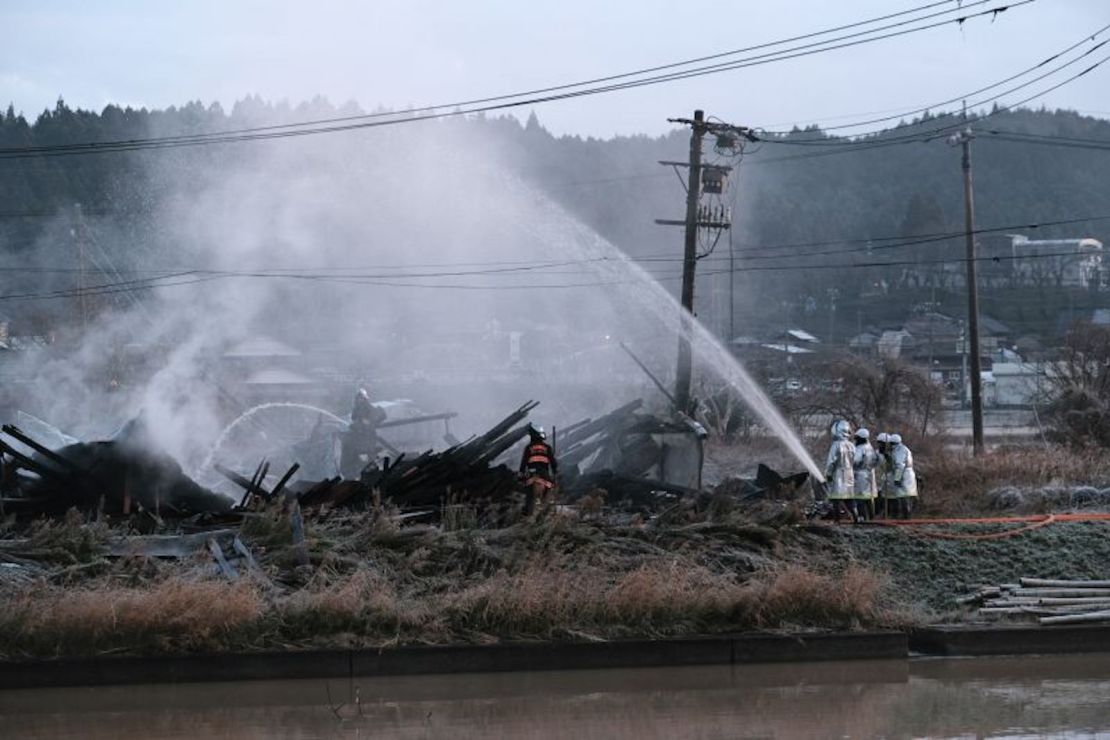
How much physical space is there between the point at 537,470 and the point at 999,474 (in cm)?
1171

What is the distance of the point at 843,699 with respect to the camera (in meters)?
15.4

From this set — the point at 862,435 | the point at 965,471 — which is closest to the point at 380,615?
the point at 862,435

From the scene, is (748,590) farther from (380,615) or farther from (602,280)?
(602,280)

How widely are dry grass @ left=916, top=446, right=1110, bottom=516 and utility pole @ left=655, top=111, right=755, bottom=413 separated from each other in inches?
204

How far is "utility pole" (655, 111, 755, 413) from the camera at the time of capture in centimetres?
3002

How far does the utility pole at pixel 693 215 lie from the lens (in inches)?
1182

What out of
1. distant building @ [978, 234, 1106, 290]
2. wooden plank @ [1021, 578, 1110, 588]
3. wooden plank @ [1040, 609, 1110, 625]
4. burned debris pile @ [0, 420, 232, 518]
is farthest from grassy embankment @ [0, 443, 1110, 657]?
distant building @ [978, 234, 1106, 290]

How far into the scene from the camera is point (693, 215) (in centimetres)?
3114

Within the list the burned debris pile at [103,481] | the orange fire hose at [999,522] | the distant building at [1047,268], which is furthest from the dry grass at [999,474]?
the distant building at [1047,268]

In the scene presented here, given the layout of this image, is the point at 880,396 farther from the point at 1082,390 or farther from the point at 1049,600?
the point at 1049,600

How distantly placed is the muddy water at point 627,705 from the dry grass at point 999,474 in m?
9.46

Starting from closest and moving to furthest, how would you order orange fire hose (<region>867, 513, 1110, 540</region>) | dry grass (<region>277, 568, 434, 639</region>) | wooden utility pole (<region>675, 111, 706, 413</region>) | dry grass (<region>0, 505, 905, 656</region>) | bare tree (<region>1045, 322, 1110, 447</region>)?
dry grass (<region>0, 505, 905, 656</region>)
dry grass (<region>277, 568, 434, 639</region>)
orange fire hose (<region>867, 513, 1110, 540</region>)
wooden utility pole (<region>675, 111, 706, 413</region>)
bare tree (<region>1045, 322, 1110, 447</region>)

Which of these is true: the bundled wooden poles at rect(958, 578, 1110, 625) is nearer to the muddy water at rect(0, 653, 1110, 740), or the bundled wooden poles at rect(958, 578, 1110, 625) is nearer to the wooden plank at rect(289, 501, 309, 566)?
the muddy water at rect(0, 653, 1110, 740)

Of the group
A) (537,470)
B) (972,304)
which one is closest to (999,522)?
(537,470)
